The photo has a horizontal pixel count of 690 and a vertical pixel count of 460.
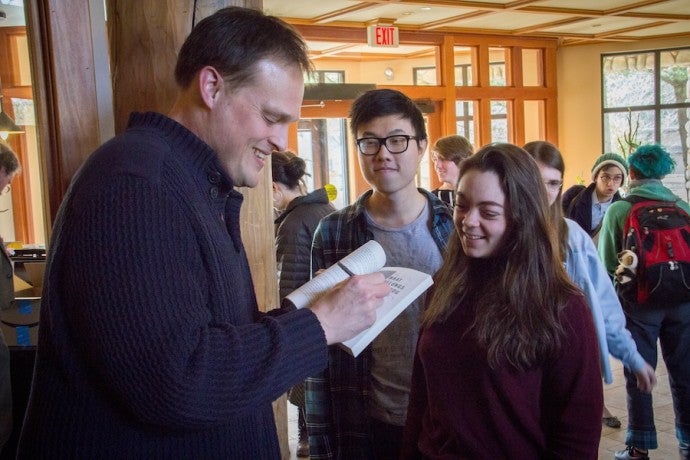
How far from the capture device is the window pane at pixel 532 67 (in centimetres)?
1038

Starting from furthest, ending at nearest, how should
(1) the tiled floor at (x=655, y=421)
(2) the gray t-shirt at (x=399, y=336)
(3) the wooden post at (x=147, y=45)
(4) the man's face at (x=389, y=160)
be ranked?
(1) the tiled floor at (x=655, y=421) → (4) the man's face at (x=389, y=160) → (2) the gray t-shirt at (x=399, y=336) → (3) the wooden post at (x=147, y=45)

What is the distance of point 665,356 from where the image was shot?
3479 millimetres

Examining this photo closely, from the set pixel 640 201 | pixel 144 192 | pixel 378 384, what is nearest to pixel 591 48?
pixel 640 201

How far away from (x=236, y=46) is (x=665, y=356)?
3.12 meters

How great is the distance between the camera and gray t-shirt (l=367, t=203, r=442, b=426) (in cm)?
201

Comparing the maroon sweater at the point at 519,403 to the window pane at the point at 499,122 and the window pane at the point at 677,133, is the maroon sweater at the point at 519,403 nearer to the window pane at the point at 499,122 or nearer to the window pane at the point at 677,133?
the window pane at the point at 499,122

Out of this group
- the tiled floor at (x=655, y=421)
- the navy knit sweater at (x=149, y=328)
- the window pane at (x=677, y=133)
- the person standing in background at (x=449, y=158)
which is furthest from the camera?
the window pane at (x=677, y=133)

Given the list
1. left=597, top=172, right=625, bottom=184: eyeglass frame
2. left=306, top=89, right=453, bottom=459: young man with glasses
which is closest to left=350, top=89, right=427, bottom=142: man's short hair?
left=306, top=89, right=453, bottom=459: young man with glasses

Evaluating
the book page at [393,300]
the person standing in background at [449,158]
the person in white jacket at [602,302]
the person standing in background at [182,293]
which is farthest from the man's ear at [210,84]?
the person standing in background at [449,158]

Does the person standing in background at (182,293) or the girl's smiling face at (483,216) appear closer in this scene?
the person standing in background at (182,293)

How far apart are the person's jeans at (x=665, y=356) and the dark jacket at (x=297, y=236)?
170 cm

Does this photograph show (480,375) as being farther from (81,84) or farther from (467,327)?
(81,84)

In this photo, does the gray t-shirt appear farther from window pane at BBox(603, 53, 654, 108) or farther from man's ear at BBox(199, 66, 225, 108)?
window pane at BBox(603, 53, 654, 108)

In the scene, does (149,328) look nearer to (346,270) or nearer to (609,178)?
(346,270)
